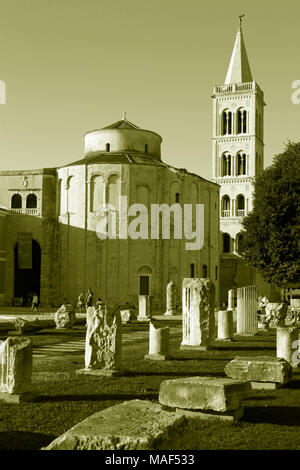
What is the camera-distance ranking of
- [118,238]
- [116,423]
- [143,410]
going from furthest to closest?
[118,238] < [143,410] < [116,423]

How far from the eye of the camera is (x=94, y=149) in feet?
160

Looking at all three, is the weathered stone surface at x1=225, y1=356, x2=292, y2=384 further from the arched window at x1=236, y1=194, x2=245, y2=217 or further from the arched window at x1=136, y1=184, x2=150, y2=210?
the arched window at x1=236, y1=194, x2=245, y2=217

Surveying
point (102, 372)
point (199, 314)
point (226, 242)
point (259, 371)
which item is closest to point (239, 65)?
point (226, 242)

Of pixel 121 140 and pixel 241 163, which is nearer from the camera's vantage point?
pixel 121 140

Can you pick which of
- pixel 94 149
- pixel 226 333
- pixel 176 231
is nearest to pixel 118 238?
pixel 176 231

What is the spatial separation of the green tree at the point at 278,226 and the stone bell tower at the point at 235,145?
2807 centimetres

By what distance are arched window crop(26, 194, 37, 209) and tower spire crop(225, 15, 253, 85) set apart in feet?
96.0

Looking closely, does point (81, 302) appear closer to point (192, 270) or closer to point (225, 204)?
point (192, 270)

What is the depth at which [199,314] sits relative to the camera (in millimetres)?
15633

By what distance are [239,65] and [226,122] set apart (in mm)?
6887

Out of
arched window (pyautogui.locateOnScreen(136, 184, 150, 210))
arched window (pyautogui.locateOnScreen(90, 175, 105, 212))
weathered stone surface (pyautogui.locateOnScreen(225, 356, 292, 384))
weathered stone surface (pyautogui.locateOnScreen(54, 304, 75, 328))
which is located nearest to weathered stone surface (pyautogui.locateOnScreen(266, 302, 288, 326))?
weathered stone surface (pyautogui.locateOnScreen(54, 304, 75, 328))

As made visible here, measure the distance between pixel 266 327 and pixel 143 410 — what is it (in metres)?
18.9

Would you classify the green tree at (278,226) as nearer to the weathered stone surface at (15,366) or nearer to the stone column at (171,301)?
the stone column at (171,301)
